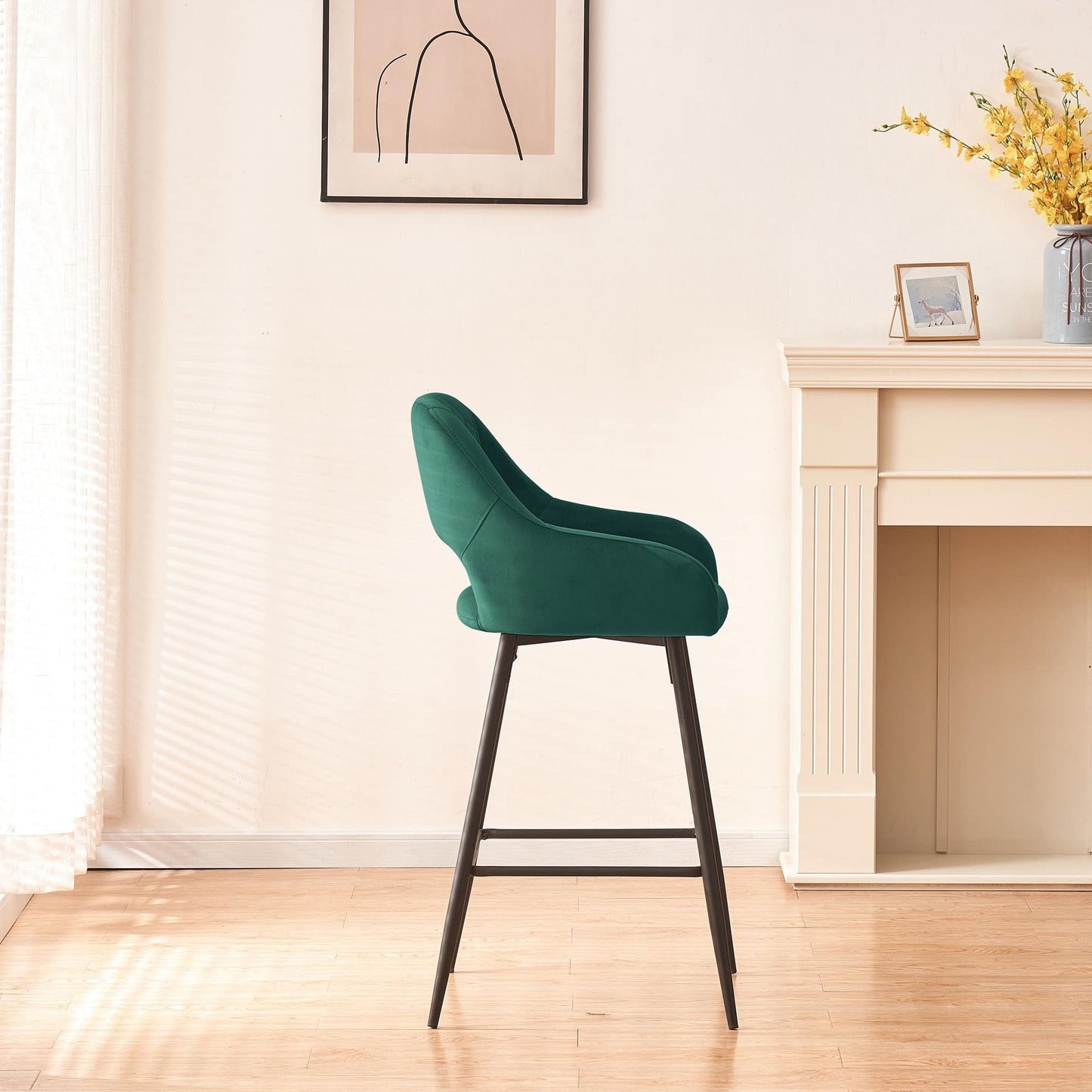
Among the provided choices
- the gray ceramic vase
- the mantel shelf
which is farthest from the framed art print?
the gray ceramic vase

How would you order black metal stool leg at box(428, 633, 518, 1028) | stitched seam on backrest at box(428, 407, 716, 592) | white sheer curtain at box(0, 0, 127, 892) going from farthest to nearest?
white sheer curtain at box(0, 0, 127, 892)
black metal stool leg at box(428, 633, 518, 1028)
stitched seam on backrest at box(428, 407, 716, 592)

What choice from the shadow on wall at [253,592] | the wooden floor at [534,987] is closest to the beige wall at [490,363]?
the shadow on wall at [253,592]

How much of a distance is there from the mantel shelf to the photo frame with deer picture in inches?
4.4

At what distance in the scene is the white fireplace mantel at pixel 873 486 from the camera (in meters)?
2.27

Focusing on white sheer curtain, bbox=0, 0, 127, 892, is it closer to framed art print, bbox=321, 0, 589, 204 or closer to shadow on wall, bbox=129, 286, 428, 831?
shadow on wall, bbox=129, 286, 428, 831

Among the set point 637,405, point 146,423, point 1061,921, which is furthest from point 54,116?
point 1061,921

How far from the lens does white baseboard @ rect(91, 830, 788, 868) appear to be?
2533mm

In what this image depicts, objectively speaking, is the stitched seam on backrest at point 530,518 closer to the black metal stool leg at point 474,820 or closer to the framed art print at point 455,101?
the black metal stool leg at point 474,820

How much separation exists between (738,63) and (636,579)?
129 centimetres

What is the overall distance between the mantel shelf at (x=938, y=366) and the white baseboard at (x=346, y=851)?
A: 964mm

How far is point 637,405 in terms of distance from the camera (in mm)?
2520

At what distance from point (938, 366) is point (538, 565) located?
0.99m

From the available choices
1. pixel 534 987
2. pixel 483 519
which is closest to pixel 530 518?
pixel 483 519

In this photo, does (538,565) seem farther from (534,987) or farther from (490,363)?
(490,363)
